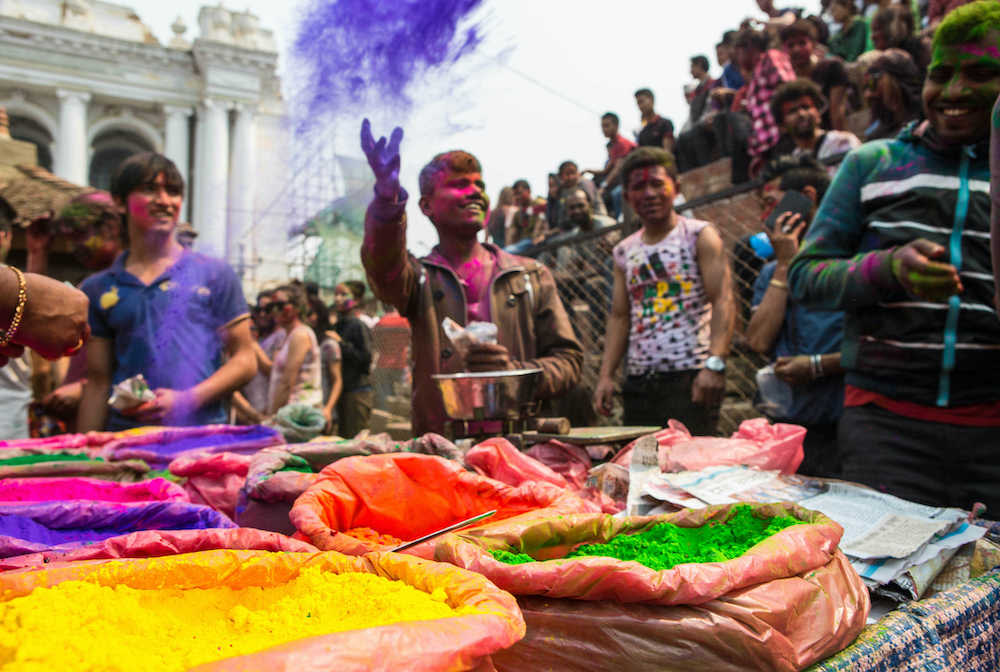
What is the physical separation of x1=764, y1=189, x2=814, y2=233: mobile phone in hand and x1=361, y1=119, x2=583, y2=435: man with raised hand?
1.61 m

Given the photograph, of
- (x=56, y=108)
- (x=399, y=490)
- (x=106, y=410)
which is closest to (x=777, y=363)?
(x=399, y=490)

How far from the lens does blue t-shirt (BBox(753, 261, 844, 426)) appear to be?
126 inches

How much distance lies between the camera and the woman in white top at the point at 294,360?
553 centimetres

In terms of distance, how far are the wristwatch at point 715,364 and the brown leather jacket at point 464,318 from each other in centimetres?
73

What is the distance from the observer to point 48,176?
5738 millimetres

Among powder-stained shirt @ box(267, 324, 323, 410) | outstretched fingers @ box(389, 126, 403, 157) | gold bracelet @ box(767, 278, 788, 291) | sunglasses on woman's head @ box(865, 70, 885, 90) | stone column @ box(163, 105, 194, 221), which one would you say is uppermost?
stone column @ box(163, 105, 194, 221)

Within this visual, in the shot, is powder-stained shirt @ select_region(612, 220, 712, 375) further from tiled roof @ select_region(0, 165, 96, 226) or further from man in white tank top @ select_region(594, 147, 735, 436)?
tiled roof @ select_region(0, 165, 96, 226)

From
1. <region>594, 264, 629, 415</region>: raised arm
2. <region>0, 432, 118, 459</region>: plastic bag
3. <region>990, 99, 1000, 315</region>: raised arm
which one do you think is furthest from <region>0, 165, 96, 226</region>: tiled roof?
<region>990, 99, 1000, 315</region>: raised arm

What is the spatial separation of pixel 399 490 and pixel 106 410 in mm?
2194

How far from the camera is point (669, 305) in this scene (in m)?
3.45

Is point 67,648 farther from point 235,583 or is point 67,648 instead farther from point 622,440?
point 622,440

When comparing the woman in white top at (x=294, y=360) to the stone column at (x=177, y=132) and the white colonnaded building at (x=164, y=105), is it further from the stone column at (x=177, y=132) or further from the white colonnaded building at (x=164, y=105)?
the stone column at (x=177, y=132)

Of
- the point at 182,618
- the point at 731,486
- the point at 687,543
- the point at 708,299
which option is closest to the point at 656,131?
the point at 708,299

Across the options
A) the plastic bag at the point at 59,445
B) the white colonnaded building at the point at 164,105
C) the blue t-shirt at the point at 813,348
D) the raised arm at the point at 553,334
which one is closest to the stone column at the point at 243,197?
the white colonnaded building at the point at 164,105
